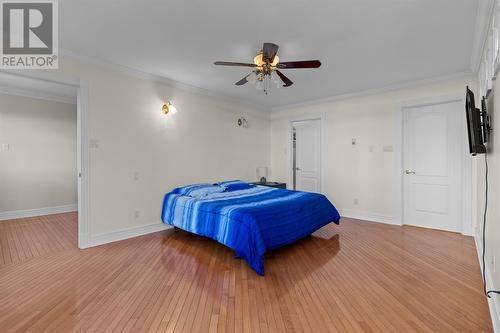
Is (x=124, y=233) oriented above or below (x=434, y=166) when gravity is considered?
below

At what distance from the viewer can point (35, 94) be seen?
16.2 ft

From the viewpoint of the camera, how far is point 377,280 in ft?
7.75

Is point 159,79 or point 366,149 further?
point 366,149

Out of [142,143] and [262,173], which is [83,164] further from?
[262,173]

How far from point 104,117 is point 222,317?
3.02 m

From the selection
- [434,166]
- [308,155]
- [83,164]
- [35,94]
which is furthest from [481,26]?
[35,94]

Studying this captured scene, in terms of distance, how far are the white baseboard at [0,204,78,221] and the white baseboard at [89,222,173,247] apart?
9.12 feet

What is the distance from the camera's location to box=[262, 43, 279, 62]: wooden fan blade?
247cm

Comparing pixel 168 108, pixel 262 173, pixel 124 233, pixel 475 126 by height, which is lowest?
pixel 124 233

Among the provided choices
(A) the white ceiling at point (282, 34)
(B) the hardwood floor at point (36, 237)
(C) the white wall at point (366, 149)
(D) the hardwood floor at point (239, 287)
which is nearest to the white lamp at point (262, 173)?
(C) the white wall at point (366, 149)

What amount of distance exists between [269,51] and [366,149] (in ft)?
10.1

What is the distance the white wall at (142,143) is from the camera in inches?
132

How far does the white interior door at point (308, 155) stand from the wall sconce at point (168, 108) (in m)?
2.87

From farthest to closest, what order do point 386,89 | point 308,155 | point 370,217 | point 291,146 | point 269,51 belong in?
point 291,146 → point 308,155 → point 370,217 → point 386,89 → point 269,51
